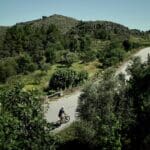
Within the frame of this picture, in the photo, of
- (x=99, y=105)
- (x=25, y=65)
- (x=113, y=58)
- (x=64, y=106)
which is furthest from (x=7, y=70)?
(x=99, y=105)

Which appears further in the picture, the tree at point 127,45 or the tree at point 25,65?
the tree at point 127,45

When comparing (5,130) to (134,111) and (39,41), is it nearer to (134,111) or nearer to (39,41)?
(134,111)

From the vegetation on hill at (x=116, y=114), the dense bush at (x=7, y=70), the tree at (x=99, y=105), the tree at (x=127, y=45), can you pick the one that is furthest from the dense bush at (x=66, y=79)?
the tree at (x=127, y=45)

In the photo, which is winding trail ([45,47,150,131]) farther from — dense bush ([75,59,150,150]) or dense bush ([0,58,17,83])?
dense bush ([0,58,17,83])

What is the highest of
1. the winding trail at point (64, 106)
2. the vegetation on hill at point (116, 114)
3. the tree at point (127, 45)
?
the tree at point (127, 45)

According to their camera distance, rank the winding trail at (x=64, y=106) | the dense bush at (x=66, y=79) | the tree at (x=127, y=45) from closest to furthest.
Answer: the winding trail at (x=64, y=106) → the dense bush at (x=66, y=79) → the tree at (x=127, y=45)

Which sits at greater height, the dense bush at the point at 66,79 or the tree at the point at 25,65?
the tree at the point at 25,65

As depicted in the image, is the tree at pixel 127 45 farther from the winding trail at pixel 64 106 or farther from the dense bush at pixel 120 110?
the dense bush at pixel 120 110

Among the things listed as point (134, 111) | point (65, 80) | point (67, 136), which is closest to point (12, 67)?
point (65, 80)

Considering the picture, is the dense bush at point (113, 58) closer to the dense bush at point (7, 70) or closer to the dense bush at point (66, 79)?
the dense bush at point (66, 79)

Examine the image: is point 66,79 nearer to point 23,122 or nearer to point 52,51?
point 23,122

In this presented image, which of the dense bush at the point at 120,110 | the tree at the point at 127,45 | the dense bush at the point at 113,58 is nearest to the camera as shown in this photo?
the dense bush at the point at 120,110

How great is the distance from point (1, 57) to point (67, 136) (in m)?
86.8

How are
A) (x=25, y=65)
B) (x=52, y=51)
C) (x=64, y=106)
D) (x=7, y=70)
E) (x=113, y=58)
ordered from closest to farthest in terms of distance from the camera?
1. (x=64, y=106)
2. (x=113, y=58)
3. (x=7, y=70)
4. (x=25, y=65)
5. (x=52, y=51)
